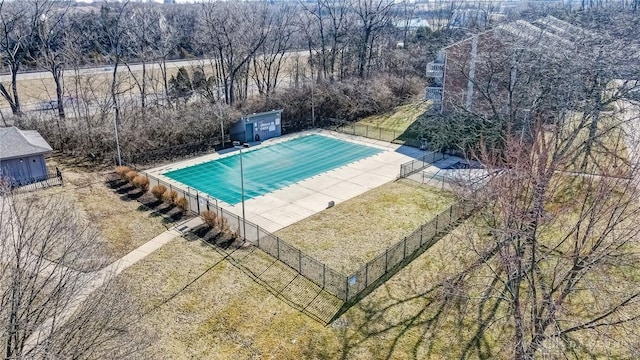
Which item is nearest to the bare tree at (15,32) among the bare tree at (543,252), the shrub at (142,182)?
the shrub at (142,182)

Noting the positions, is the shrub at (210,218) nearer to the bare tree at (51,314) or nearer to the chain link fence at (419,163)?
the bare tree at (51,314)

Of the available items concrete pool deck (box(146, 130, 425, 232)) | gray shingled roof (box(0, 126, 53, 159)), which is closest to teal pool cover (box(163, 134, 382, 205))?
concrete pool deck (box(146, 130, 425, 232))

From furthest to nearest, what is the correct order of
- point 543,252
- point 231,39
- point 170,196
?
point 231,39, point 170,196, point 543,252

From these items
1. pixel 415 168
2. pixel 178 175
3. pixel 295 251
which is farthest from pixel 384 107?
pixel 295 251

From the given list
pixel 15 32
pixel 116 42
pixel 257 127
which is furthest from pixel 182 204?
pixel 15 32

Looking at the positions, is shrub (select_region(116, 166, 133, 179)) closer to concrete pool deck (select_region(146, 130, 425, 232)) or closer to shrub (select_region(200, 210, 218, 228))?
concrete pool deck (select_region(146, 130, 425, 232))

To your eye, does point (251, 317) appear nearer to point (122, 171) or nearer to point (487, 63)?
point (122, 171)
